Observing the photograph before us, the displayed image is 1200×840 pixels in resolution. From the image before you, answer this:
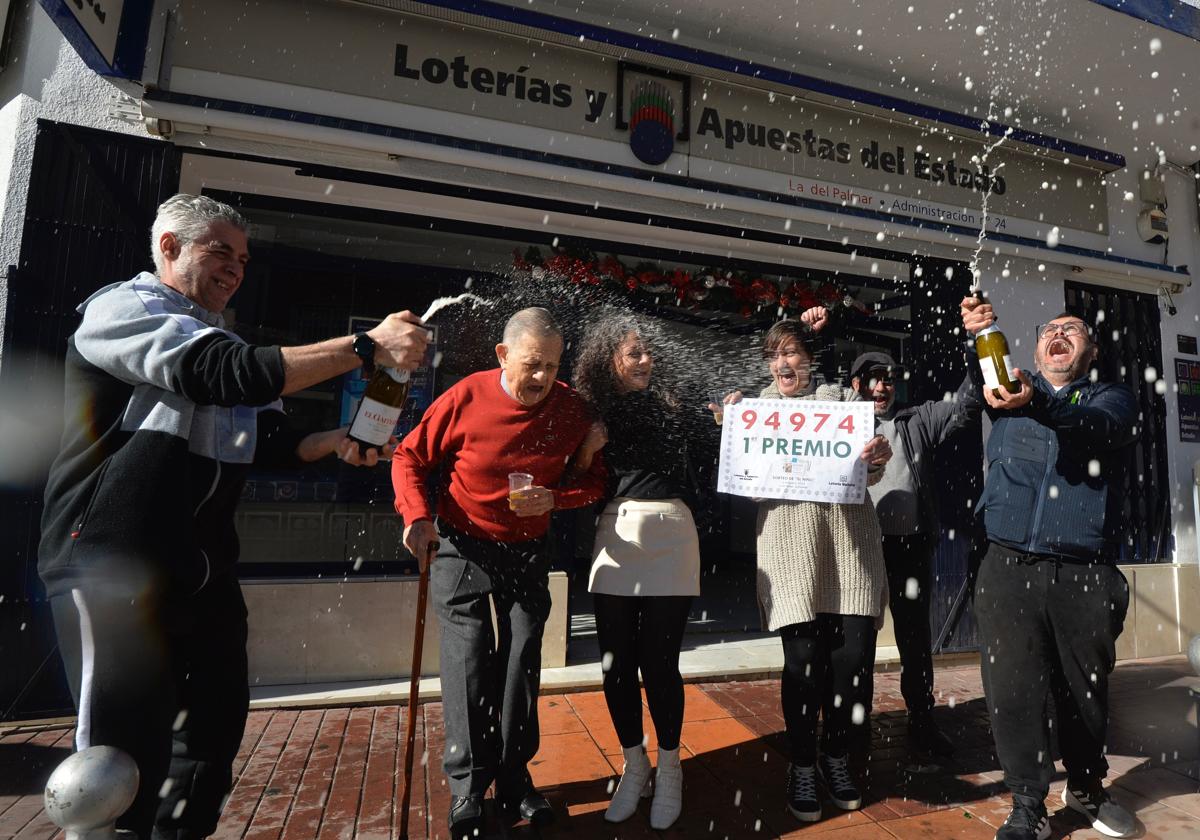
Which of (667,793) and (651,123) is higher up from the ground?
(651,123)

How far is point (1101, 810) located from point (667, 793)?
→ 1855 millimetres

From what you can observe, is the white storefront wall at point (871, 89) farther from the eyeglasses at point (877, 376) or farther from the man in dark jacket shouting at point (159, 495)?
the man in dark jacket shouting at point (159, 495)

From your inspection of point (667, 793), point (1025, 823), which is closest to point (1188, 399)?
point (1025, 823)

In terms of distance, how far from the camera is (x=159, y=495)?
68.4 inches

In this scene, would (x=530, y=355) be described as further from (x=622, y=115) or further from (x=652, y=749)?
(x=622, y=115)

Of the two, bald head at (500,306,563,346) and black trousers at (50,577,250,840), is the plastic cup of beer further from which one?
black trousers at (50,577,250,840)

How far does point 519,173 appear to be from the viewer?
4.76m

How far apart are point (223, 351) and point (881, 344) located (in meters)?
6.22

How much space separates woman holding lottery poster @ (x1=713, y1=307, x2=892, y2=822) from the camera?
9.45ft

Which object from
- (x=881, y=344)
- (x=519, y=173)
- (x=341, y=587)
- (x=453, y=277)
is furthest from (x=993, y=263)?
(x=341, y=587)

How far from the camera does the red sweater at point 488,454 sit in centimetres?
278

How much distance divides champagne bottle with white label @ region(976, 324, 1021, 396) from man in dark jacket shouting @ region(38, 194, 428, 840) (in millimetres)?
2180

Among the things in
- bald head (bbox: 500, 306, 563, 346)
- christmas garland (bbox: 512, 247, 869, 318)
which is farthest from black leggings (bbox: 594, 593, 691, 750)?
christmas garland (bbox: 512, 247, 869, 318)

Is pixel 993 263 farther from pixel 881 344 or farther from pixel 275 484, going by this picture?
pixel 275 484
